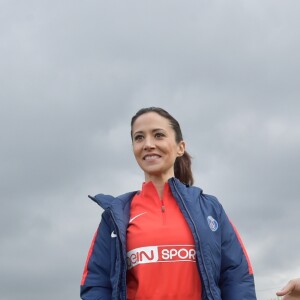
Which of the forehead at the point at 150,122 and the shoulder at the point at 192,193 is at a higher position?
the forehead at the point at 150,122

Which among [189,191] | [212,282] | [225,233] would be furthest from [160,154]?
[212,282]

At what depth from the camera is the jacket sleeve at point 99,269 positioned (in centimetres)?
518

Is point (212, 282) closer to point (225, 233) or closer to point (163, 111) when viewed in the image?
point (225, 233)

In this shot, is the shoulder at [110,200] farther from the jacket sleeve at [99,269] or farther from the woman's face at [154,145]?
the woman's face at [154,145]

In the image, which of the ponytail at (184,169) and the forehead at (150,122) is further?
the ponytail at (184,169)

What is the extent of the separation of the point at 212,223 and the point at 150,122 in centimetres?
113

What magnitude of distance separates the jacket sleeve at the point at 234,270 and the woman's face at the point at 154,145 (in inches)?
30.5

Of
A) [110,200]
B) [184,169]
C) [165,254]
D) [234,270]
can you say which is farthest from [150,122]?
[234,270]

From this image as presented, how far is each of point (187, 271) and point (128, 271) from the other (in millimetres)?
523

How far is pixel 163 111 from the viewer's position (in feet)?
19.3

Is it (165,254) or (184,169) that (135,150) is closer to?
(184,169)

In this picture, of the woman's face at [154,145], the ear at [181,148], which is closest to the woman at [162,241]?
the woman's face at [154,145]

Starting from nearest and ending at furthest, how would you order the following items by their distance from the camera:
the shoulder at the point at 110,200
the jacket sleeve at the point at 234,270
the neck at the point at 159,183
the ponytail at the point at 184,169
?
the jacket sleeve at the point at 234,270 → the shoulder at the point at 110,200 → the neck at the point at 159,183 → the ponytail at the point at 184,169

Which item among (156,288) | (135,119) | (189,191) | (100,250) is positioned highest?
(135,119)
